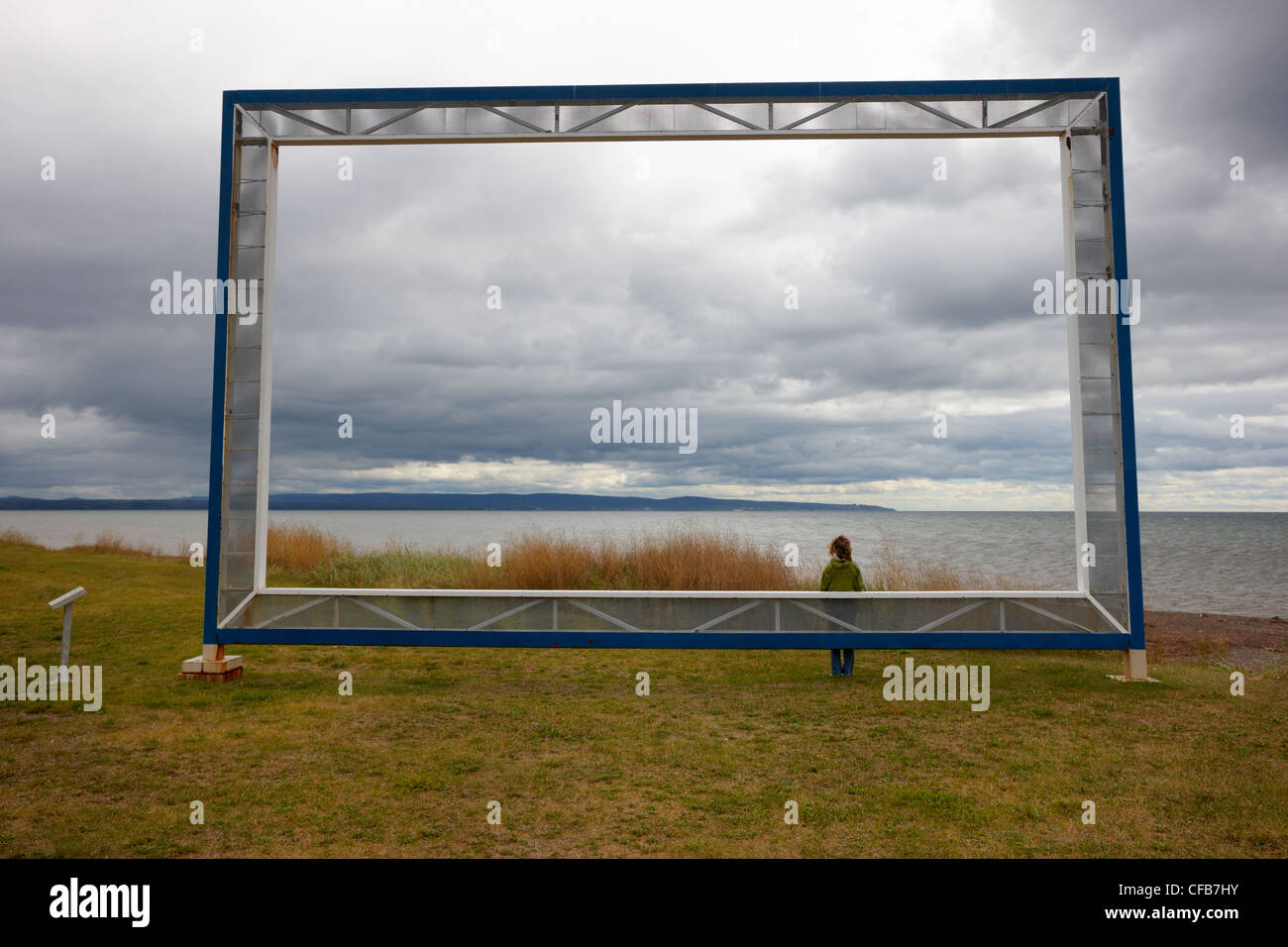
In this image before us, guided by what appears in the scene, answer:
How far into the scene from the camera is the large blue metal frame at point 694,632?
829cm

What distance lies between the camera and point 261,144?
353 inches

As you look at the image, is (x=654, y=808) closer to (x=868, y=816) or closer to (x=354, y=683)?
(x=868, y=816)

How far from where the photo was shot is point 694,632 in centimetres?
835

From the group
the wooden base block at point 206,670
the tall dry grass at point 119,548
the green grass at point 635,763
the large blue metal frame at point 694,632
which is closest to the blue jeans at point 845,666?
the green grass at point 635,763

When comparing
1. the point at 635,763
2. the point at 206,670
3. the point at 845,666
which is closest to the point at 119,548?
the point at 206,670

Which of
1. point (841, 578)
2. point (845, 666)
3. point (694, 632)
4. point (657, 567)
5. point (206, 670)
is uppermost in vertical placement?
point (841, 578)

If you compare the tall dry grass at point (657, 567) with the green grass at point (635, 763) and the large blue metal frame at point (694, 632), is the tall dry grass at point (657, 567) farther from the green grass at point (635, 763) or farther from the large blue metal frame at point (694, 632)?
the large blue metal frame at point (694, 632)

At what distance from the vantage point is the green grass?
455 centimetres

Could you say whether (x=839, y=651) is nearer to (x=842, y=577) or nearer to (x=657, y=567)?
(x=842, y=577)

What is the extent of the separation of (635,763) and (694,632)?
2522 mm

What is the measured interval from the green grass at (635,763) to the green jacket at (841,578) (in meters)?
1.10

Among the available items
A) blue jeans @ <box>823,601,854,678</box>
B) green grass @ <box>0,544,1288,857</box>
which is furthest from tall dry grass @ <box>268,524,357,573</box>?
blue jeans @ <box>823,601,854,678</box>

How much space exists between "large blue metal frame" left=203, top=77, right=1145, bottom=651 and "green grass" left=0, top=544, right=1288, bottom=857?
54 centimetres

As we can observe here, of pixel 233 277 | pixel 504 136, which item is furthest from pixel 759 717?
pixel 233 277
